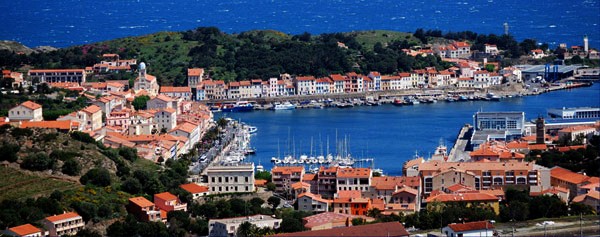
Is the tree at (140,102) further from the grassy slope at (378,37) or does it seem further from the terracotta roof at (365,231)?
the terracotta roof at (365,231)

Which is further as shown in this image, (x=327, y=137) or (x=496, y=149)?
(x=327, y=137)

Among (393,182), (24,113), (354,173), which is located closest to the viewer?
(393,182)

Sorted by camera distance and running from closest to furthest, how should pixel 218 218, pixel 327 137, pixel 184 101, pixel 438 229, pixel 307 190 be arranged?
pixel 438 229
pixel 218 218
pixel 307 190
pixel 327 137
pixel 184 101

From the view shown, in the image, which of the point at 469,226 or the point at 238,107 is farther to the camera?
the point at 238,107

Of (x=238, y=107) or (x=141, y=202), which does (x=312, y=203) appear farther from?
(x=238, y=107)

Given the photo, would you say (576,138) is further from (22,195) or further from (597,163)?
→ (22,195)

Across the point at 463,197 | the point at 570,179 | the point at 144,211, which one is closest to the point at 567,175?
the point at 570,179

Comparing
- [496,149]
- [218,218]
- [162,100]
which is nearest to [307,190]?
[218,218]

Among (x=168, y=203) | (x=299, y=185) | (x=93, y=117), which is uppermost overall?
(x=93, y=117)
